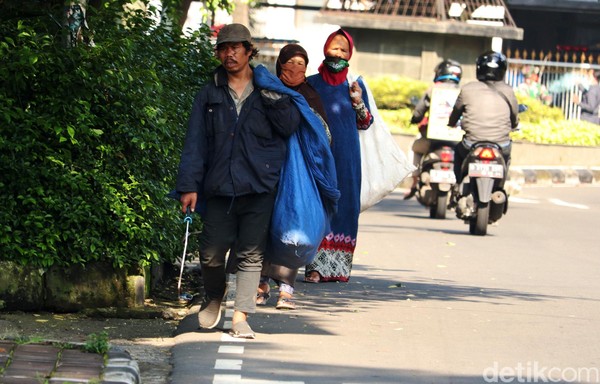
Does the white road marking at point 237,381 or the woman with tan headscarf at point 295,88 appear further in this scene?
the woman with tan headscarf at point 295,88

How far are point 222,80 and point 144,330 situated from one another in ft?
5.05

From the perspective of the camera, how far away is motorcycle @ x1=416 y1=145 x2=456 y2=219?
1900cm

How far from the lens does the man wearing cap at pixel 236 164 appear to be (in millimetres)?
8141

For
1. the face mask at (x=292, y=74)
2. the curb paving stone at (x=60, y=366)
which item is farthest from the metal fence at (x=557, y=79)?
the curb paving stone at (x=60, y=366)

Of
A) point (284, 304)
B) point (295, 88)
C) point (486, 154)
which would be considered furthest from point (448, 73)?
point (284, 304)

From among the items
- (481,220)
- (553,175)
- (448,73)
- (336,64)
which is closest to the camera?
(336,64)

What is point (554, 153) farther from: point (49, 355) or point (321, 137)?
point (49, 355)

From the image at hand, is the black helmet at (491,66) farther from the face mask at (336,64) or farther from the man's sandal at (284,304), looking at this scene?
the man's sandal at (284,304)

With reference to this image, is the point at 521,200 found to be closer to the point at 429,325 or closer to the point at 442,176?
the point at 442,176

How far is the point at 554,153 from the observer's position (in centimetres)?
3036

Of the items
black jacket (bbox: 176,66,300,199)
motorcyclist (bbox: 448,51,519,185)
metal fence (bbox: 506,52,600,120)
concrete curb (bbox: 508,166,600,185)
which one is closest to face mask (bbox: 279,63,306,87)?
black jacket (bbox: 176,66,300,199)

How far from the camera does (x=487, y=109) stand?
54.6ft

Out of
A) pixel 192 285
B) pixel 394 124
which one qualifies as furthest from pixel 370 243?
pixel 394 124

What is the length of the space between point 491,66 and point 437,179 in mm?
2453
